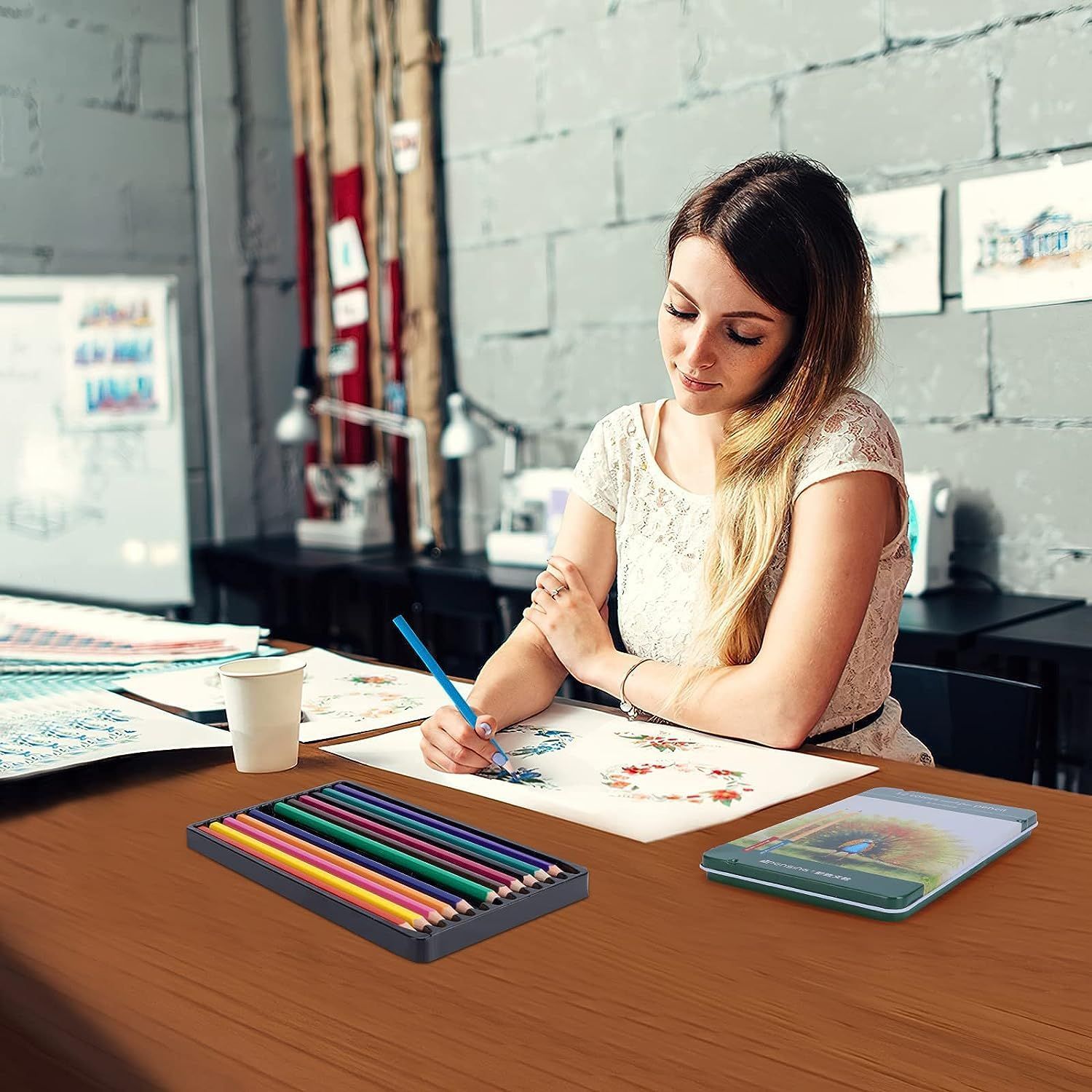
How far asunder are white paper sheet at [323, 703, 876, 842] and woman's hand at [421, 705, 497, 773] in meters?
0.01

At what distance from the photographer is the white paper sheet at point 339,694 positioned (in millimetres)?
1284

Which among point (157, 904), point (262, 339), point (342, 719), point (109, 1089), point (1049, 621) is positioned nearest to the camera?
point (109, 1089)

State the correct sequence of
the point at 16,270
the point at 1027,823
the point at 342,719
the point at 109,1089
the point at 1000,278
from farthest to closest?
the point at 16,270 < the point at 1000,278 < the point at 342,719 < the point at 1027,823 < the point at 109,1089

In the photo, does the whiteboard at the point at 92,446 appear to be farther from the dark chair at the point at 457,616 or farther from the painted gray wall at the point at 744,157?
the painted gray wall at the point at 744,157

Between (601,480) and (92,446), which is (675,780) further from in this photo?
(92,446)

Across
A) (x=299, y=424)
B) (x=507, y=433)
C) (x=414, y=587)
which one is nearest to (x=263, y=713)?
(x=414, y=587)

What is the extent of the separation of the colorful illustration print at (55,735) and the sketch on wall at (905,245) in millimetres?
2006

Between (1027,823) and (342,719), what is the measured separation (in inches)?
27.4

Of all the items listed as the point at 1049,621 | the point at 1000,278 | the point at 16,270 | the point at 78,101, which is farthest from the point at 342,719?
the point at 78,101

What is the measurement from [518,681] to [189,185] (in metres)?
3.29

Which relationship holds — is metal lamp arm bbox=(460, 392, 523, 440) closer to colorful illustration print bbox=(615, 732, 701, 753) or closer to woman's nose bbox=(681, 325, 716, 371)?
woman's nose bbox=(681, 325, 716, 371)

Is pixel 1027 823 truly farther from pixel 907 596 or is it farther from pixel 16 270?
pixel 16 270

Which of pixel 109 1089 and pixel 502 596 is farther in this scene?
pixel 502 596

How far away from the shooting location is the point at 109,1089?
0.62 metres
